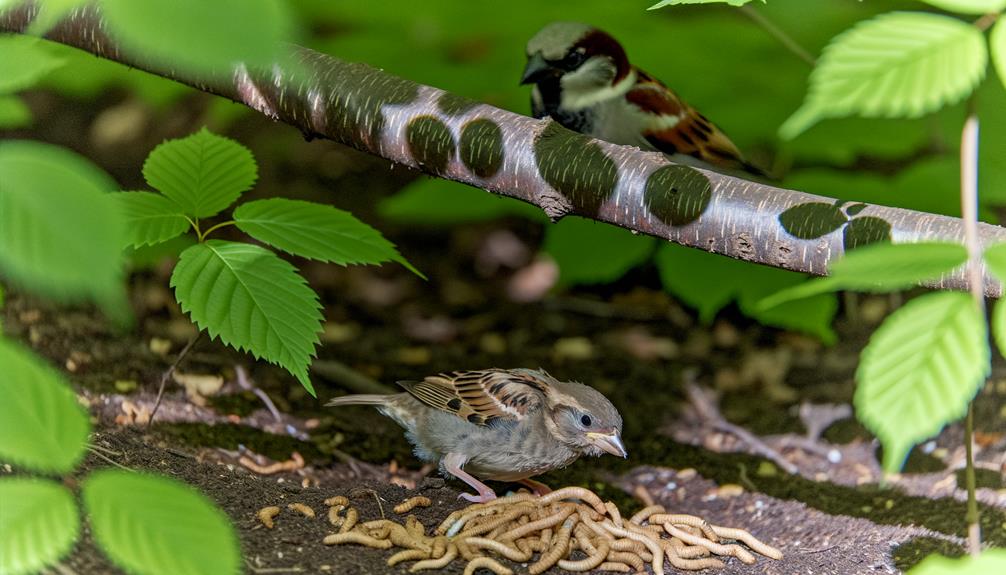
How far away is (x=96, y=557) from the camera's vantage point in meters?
2.32

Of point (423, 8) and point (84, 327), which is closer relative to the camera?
point (84, 327)

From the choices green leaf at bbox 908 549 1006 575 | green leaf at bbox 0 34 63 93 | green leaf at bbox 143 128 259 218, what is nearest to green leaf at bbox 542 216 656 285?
green leaf at bbox 143 128 259 218

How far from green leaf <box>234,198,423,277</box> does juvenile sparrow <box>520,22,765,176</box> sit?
1.45m

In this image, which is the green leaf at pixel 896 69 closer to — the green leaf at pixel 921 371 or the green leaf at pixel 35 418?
the green leaf at pixel 921 371

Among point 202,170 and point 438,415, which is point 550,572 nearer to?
point 438,415

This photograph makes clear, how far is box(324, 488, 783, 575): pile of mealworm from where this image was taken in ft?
9.12

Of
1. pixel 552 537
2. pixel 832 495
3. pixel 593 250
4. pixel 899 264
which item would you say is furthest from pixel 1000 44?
pixel 593 250

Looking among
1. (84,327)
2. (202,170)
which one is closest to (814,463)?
(202,170)

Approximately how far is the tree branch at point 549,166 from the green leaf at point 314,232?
0.25m

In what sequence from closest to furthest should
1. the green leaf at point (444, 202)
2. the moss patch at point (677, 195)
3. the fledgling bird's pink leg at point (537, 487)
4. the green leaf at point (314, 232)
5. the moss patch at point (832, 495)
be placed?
the moss patch at point (677, 195) < the green leaf at point (314, 232) < the moss patch at point (832, 495) < the fledgling bird's pink leg at point (537, 487) < the green leaf at point (444, 202)

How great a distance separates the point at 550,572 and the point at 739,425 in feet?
6.10

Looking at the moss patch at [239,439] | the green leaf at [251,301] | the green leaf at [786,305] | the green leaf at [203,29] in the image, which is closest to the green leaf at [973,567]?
the green leaf at [203,29]

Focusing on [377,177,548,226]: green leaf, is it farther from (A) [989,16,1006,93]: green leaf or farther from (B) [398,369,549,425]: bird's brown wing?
(A) [989,16,1006,93]: green leaf

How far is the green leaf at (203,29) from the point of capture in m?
1.44
